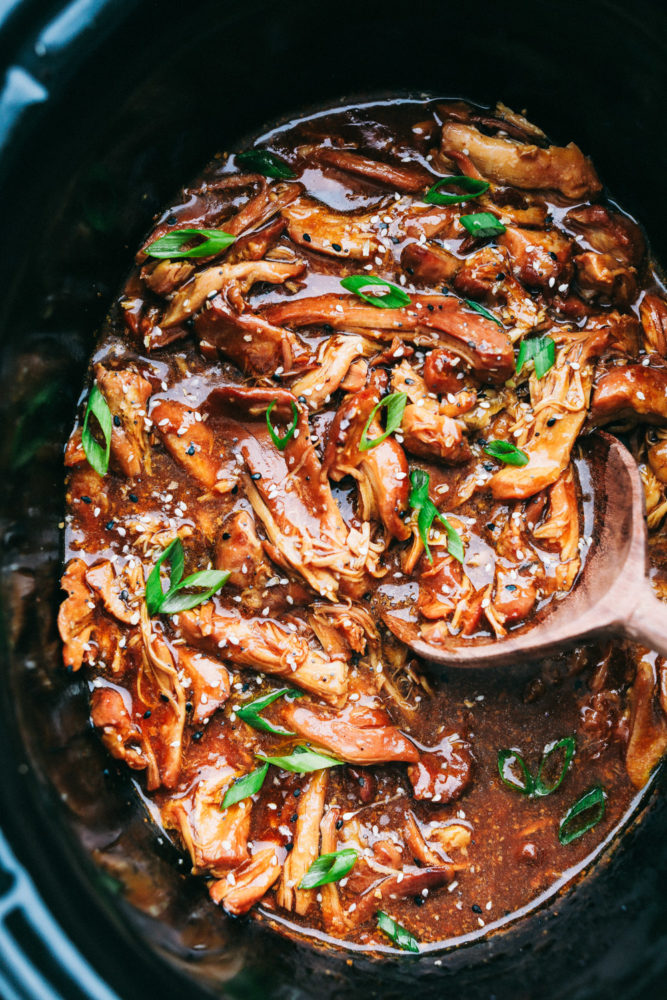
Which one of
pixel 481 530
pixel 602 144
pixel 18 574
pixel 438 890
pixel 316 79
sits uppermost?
pixel 316 79

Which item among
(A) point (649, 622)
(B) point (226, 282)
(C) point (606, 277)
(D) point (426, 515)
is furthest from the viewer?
(C) point (606, 277)

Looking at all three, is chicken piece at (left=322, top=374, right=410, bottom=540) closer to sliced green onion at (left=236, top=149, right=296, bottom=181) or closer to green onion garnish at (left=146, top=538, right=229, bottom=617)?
green onion garnish at (left=146, top=538, right=229, bottom=617)

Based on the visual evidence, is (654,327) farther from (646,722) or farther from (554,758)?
(554,758)

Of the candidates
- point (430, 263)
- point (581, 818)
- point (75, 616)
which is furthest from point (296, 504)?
point (581, 818)

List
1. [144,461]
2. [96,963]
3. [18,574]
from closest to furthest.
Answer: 1. [96,963]
2. [18,574]
3. [144,461]

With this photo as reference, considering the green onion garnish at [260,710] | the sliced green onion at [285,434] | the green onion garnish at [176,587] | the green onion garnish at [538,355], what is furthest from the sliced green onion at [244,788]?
the green onion garnish at [538,355]

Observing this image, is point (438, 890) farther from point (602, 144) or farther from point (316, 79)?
point (316, 79)

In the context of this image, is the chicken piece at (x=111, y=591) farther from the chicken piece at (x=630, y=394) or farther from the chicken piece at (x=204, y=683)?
the chicken piece at (x=630, y=394)

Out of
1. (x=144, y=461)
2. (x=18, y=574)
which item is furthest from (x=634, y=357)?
(x=18, y=574)
